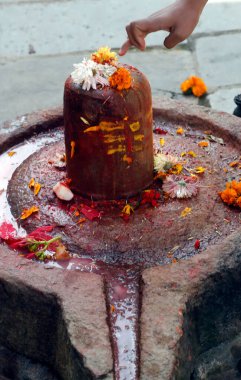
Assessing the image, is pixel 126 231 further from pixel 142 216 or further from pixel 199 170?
pixel 199 170

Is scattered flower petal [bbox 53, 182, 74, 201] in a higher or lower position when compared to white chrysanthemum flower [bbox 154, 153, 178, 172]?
lower

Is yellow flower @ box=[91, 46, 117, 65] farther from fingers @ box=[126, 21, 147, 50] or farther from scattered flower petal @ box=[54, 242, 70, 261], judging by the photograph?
scattered flower petal @ box=[54, 242, 70, 261]

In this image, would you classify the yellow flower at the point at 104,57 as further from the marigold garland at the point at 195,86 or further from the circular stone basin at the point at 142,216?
the marigold garland at the point at 195,86

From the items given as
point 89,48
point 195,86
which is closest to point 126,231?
point 195,86

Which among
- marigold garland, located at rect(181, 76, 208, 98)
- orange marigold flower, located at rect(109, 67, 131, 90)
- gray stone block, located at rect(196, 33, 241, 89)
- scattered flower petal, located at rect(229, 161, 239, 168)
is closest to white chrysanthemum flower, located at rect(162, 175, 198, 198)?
scattered flower petal, located at rect(229, 161, 239, 168)

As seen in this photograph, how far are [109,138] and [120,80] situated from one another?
0.87 feet

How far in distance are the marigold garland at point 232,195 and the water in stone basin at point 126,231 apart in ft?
0.12

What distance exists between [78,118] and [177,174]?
2.10ft

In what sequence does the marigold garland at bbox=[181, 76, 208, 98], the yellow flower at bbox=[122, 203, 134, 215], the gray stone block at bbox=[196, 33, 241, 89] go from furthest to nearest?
1. the gray stone block at bbox=[196, 33, 241, 89]
2. the marigold garland at bbox=[181, 76, 208, 98]
3. the yellow flower at bbox=[122, 203, 134, 215]

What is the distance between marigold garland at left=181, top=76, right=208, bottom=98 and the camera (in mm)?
6371

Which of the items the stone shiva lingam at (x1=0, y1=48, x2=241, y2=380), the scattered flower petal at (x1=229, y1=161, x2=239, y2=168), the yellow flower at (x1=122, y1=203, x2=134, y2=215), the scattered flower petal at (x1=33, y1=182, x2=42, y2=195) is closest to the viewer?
the stone shiva lingam at (x1=0, y1=48, x2=241, y2=380)

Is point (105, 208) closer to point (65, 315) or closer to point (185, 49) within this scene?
point (65, 315)

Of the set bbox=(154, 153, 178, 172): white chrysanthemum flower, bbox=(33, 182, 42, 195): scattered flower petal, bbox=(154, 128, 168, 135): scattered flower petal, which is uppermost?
bbox=(154, 153, 178, 172): white chrysanthemum flower

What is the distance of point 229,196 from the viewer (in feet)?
11.8
